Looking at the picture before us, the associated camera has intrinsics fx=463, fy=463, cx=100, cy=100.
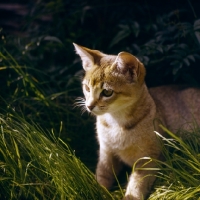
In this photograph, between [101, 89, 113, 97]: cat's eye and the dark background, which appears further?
the dark background

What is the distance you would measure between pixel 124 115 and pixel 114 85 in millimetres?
186

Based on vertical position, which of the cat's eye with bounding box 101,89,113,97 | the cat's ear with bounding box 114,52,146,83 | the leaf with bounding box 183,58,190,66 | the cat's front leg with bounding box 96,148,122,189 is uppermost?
the cat's ear with bounding box 114,52,146,83

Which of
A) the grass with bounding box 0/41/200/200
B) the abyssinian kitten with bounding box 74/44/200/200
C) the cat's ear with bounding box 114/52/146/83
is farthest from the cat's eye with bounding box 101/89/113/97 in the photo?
the grass with bounding box 0/41/200/200

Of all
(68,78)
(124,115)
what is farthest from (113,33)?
(124,115)

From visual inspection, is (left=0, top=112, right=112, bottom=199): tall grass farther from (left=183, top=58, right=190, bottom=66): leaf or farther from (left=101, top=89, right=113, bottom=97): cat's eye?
(left=183, top=58, right=190, bottom=66): leaf

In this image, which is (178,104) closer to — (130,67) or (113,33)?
(130,67)

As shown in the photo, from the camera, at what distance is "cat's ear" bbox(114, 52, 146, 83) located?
7.00ft

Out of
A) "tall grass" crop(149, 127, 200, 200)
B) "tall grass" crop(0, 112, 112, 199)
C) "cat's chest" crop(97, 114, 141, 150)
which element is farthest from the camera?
"cat's chest" crop(97, 114, 141, 150)

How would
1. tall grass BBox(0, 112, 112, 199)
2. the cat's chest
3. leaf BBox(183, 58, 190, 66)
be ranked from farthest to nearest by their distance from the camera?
leaf BBox(183, 58, 190, 66), the cat's chest, tall grass BBox(0, 112, 112, 199)

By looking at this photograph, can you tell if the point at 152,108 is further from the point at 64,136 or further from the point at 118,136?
the point at 64,136

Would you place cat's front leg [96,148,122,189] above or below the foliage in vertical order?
below

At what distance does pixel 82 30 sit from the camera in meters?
3.30

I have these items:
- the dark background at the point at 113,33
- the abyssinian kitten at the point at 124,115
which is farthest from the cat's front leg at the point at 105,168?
the dark background at the point at 113,33

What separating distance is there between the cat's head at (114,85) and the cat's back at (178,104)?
337 mm
